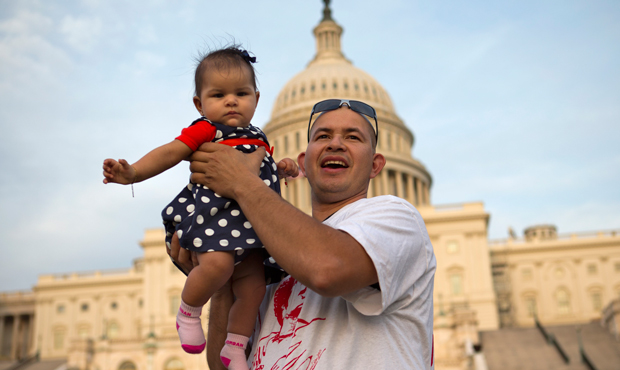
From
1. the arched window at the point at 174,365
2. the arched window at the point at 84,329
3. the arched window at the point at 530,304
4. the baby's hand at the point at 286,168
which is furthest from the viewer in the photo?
the arched window at the point at 84,329

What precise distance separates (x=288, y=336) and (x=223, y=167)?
1033 mm

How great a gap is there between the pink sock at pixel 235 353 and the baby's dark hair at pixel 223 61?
1.63 meters

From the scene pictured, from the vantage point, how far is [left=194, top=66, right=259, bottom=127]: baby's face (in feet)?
14.0

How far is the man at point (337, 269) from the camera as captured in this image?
10.8ft

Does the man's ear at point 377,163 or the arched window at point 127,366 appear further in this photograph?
the arched window at point 127,366

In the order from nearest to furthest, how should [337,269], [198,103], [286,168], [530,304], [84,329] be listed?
1. [337,269]
2. [198,103]
3. [286,168]
4. [530,304]
5. [84,329]

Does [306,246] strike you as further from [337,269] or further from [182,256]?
[182,256]

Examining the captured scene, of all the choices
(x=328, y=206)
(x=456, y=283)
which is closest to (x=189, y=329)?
(x=328, y=206)

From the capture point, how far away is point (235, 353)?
3.99 metres

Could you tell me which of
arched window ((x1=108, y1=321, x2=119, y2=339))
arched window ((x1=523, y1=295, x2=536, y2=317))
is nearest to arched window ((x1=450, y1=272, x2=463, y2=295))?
arched window ((x1=523, y1=295, x2=536, y2=317))

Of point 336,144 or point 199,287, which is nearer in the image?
point 199,287

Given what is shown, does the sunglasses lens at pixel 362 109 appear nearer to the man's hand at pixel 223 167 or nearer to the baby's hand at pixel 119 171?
the man's hand at pixel 223 167

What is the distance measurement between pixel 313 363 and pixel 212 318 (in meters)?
1.01

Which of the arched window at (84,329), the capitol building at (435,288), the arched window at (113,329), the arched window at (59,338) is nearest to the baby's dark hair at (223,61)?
the capitol building at (435,288)
